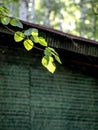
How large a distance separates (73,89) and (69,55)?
651mm

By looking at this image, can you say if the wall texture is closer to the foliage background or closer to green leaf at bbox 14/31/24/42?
green leaf at bbox 14/31/24/42

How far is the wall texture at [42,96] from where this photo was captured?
247 inches

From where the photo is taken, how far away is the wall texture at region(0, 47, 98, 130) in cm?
627

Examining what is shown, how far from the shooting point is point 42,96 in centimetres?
653

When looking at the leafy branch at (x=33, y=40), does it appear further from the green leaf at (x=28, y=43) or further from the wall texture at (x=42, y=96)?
the wall texture at (x=42, y=96)

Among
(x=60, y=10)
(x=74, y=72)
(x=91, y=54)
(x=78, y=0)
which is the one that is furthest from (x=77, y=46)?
(x=60, y=10)

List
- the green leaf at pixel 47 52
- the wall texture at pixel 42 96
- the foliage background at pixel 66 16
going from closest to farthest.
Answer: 1. the green leaf at pixel 47 52
2. the wall texture at pixel 42 96
3. the foliage background at pixel 66 16

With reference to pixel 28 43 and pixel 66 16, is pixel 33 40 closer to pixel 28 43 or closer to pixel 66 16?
pixel 28 43

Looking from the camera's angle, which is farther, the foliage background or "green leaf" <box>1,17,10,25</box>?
the foliage background

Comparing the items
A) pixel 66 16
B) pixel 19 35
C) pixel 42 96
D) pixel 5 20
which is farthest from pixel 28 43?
pixel 66 16

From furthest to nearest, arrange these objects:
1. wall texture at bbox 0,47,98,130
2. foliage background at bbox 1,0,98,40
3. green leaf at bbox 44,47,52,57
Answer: foliage background at bbox 1,0,98,40, wall texture at bbox 0,47,98,130, green leaf at bbox 44,47,52,57

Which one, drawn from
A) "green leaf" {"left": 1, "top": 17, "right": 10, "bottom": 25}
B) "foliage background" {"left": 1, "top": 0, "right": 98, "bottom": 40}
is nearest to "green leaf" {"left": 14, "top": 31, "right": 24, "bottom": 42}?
"green leaf" {"left": 1, "top": 17, "right": 10, "bottom": 25}

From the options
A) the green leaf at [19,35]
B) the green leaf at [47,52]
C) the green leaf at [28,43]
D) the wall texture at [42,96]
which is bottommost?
the wall texture at [42,96]

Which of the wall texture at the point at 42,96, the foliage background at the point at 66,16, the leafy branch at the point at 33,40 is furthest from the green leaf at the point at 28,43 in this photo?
the foliage background at the point at 66,16
